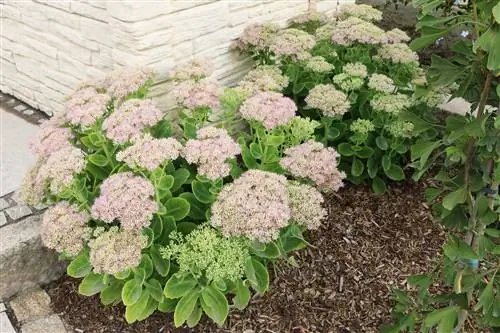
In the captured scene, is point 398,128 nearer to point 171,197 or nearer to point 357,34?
point 357,34

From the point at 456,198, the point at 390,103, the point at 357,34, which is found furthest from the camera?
the point at 357,34

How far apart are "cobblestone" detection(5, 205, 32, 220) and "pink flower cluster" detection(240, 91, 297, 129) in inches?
44.6

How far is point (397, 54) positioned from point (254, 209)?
1.46 m

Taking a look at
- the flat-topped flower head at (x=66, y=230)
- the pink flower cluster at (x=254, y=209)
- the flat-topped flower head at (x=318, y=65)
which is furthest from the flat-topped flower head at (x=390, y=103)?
the flat-topped flower head at (x=66, y=230)

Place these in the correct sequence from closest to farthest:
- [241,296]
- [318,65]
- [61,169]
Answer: [61,169] → [241,296] → [318,65]

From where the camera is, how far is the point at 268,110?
7.35ft

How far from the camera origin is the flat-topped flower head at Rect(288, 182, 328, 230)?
2047mm

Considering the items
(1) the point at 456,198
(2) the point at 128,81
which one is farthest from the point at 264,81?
(1) the point at 456,198

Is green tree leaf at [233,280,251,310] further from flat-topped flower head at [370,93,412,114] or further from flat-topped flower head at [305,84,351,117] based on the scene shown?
flat-topped flower head at [370,93,412,114]

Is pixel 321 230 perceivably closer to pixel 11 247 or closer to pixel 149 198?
pixel 149 198

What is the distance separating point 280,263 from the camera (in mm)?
2506

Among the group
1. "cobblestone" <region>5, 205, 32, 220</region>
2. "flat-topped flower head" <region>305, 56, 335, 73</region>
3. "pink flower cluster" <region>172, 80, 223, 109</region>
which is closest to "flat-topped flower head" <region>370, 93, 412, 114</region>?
"flat-topped flower head" <region>305, 56, 335, 73</region>

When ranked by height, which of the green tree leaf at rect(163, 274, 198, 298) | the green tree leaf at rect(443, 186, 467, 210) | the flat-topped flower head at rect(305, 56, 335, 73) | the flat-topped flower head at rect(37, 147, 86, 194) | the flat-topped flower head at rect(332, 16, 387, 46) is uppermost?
the green tree leaf at rect(443, 186, 467, 210)

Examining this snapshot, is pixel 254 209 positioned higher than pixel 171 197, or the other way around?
pixel 254 209
